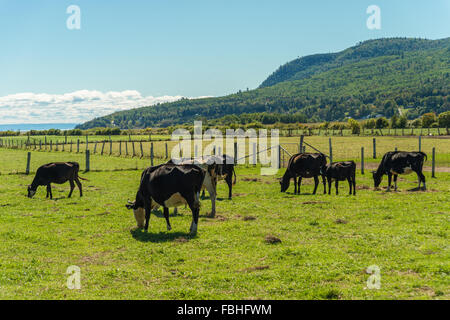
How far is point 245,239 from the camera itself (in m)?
11.0

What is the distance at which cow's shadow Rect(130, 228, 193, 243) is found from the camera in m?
11.1

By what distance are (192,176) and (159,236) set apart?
6.92 feet

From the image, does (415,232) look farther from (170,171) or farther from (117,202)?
(117,202)

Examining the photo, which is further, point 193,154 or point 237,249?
point 193,154

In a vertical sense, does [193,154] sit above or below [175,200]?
above

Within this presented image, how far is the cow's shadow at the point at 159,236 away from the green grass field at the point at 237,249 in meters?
0.04

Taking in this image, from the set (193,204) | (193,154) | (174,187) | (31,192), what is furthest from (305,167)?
(193,154)

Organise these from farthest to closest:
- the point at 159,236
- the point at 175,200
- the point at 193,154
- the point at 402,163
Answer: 1. the point at 193,154
2. the point at 402,163
3. the point at 175,200
4. the point at 159,236

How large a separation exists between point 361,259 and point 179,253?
4546 mm

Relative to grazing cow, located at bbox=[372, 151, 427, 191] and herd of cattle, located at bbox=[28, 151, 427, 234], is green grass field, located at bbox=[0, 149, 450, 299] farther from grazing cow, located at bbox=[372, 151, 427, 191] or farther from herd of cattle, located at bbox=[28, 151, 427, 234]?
grazing cow, located at bbox=[372, 151, 427, 191]

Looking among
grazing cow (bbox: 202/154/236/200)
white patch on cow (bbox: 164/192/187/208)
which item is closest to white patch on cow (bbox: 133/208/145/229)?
white patch on cow (bbox: 164/192/187/208)

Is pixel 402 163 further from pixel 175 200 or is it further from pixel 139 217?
pixel 139 217

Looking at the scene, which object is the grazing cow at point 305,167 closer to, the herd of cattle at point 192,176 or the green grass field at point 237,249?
the herd of cattle at point 192,176

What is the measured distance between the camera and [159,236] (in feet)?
37.5
